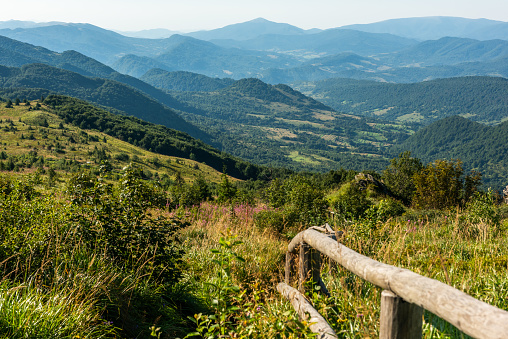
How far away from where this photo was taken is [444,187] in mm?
20109

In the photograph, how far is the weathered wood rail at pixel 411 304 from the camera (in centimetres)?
148

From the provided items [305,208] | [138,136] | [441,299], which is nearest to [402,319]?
[441,299]

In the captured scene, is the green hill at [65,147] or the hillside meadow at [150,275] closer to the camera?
the hillside meadow at [150,275]

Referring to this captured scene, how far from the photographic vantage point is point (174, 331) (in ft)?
11.9

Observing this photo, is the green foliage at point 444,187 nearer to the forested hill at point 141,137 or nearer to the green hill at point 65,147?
the green hill at point 65,147

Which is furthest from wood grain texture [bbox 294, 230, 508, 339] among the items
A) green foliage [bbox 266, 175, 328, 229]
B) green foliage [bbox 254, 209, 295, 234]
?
green foliage [bbox 266, 175, 328, 229]

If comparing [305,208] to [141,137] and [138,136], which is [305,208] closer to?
[138,136]

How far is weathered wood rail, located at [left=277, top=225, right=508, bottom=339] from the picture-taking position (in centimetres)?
148

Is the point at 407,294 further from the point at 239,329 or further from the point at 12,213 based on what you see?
the point at 12,213

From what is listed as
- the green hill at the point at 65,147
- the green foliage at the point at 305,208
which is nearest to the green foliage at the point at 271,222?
the green foliage at the point at 305,208

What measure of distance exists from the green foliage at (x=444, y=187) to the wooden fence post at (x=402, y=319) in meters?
20.2

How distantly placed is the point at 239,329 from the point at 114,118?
12973 centimetres

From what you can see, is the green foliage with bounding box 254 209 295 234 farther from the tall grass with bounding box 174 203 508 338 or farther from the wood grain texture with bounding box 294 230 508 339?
the wood grain texture with bounding box 294 230 508 339

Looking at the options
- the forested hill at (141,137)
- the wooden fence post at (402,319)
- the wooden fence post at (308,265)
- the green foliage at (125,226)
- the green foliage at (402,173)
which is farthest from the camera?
the forested hill at (141,137)
